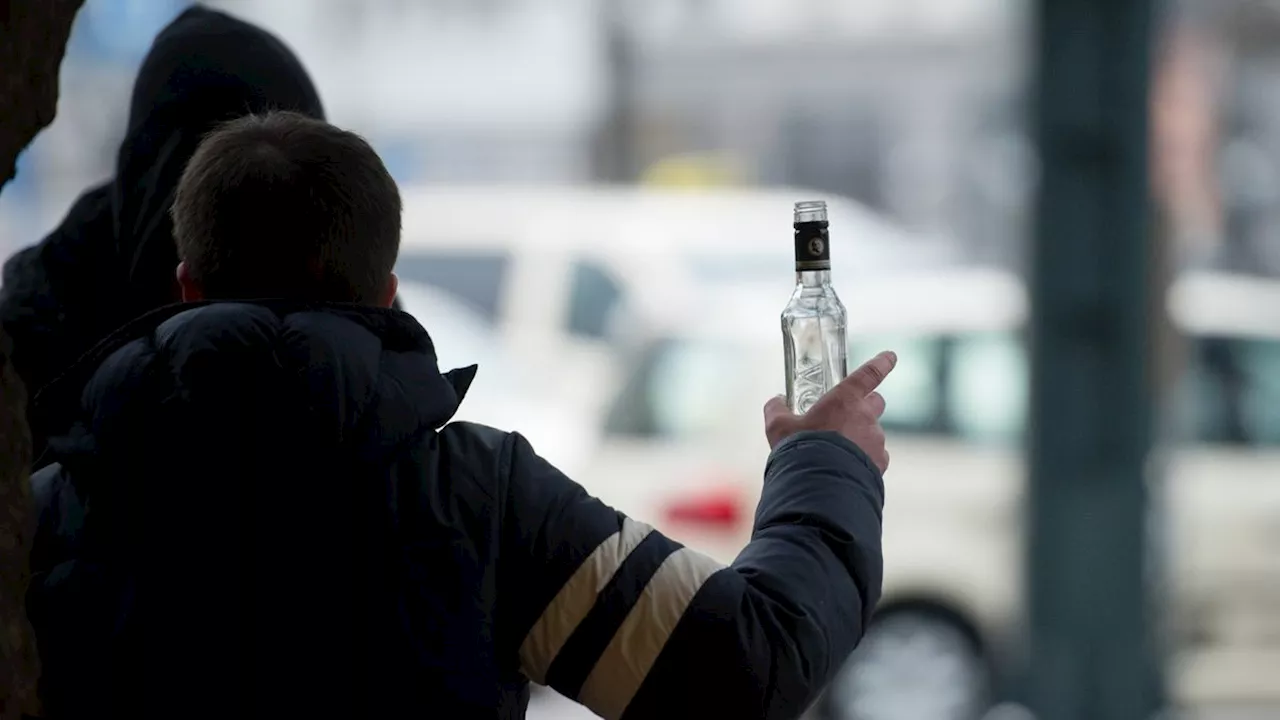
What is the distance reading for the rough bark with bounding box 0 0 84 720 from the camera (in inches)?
62.4

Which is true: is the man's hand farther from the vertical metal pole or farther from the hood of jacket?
the vertical metal pole

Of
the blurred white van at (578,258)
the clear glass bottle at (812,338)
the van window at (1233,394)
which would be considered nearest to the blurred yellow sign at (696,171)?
the blurred white van at (578,258)

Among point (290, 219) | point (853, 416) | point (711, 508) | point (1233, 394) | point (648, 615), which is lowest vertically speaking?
point (711, 508)

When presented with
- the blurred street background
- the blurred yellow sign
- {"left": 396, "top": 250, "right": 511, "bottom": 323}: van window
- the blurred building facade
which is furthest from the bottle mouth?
the blurred yellow sign

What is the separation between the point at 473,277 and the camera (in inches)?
405

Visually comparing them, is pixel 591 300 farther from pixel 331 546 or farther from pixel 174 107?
pixel 331 546

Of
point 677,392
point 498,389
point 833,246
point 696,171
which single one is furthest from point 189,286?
point 696,171

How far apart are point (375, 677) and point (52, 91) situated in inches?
27.2

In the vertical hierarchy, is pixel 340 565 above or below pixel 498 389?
above

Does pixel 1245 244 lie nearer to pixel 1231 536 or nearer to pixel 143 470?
pixel 1231 536

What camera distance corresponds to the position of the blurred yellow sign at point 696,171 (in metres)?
13.0

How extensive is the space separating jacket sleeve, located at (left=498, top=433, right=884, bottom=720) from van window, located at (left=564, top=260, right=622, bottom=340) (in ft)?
27.6

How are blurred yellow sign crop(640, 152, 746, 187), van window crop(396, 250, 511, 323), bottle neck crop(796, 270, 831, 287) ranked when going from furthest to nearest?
1. blurred yellow sign crop(640, 152, 746, 187)
2. van window crop(396, 250, 511, 323)
3. bottle neck crop(796, 270, 831, 287)

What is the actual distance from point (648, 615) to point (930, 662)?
628 centimetres
